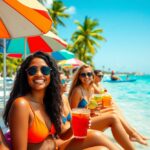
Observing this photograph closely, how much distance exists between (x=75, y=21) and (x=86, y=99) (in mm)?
41287

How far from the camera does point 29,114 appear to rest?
1996 mm

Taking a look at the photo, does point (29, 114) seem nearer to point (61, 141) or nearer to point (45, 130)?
point (45, 130)

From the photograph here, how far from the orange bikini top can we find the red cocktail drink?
1.00 ft

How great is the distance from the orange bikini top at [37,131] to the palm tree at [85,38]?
38.3 metres

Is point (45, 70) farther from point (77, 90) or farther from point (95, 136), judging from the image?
point (77, 90)

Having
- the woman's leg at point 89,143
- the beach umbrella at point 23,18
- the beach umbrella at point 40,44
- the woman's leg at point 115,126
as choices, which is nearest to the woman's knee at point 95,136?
the woman's leg at point 89,143

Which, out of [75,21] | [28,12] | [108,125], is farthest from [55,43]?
[75,21]

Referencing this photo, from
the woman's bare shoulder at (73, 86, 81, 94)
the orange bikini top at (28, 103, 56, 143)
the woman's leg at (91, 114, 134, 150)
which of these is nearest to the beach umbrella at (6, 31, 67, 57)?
the woman's bare shoulder at (73, 86, 81, 94)

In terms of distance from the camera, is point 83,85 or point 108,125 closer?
point 108,125

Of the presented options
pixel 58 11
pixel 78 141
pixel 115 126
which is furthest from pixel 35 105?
pixel 58 11

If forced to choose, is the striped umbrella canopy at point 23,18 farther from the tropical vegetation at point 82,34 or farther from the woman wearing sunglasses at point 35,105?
the tropical vegetation at point 82,34

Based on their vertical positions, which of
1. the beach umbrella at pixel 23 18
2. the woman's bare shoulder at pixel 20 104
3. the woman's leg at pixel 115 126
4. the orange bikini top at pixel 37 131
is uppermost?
the beach umbrella at pixel 23 18

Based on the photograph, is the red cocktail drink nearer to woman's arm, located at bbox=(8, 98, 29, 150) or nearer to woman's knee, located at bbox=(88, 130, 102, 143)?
woman's knee, located at bbox=(88, 130, 102, 143)

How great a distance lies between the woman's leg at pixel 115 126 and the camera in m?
3.20
